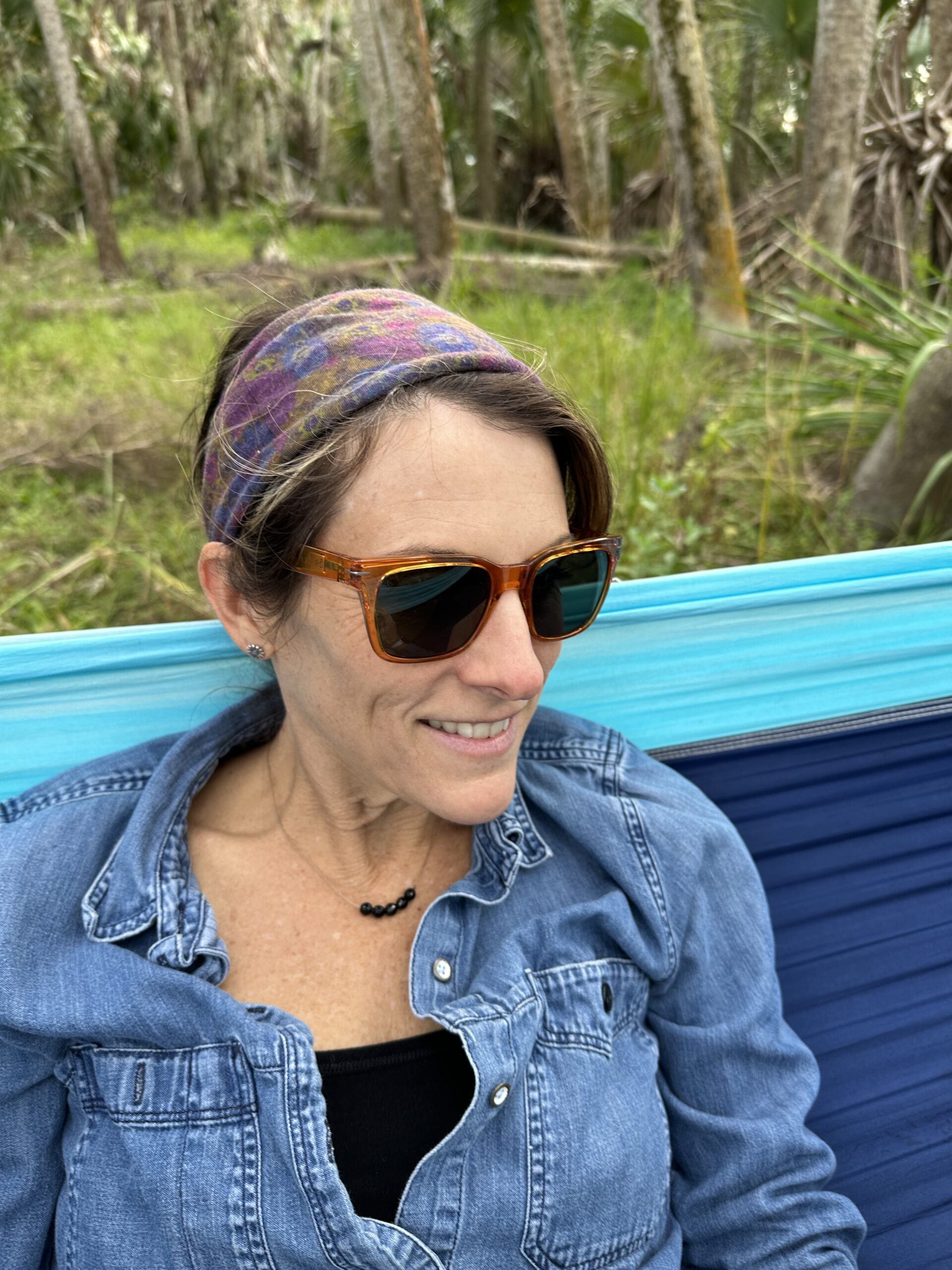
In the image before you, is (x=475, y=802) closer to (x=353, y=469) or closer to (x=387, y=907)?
(x=387, y=907)

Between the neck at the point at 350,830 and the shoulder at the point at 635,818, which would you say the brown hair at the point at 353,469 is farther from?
the shoulder at the point at 635,818

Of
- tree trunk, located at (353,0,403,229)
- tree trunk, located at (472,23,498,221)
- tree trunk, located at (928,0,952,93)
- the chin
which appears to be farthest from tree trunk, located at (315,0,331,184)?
the chin

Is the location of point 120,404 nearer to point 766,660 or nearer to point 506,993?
point 766,660

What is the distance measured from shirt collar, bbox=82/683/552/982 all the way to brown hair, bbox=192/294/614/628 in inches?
12.5

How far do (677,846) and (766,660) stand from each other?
66cm

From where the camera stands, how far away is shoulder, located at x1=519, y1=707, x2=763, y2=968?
1356 millimetres

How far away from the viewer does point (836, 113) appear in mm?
5215

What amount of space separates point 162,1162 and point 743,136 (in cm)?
1361

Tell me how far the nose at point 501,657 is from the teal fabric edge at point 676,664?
63 cm

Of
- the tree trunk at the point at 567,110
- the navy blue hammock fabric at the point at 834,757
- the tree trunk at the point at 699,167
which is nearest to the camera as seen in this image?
the navy blue hammock fabric at the point at 834,757

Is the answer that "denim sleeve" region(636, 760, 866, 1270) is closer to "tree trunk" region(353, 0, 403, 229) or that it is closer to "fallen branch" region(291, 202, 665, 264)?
"fallen branch" region(291, 202, 665, 264)

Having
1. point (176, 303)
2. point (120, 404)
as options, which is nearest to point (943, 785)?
point (120, 404)

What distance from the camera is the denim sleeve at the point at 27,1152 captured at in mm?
1155

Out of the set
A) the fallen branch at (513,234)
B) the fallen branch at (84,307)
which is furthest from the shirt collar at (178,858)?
the fallen branch at (84,307)
